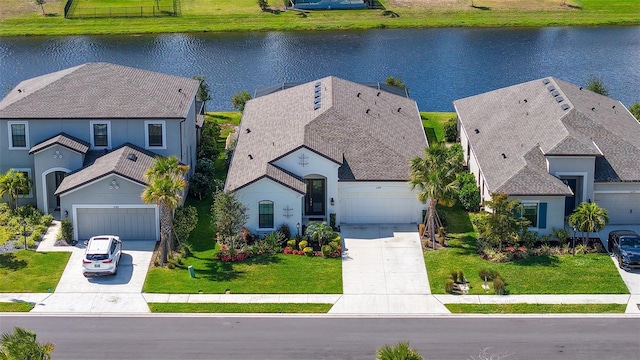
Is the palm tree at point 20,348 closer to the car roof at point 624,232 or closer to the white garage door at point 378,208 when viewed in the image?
the white garage door at point 378,208

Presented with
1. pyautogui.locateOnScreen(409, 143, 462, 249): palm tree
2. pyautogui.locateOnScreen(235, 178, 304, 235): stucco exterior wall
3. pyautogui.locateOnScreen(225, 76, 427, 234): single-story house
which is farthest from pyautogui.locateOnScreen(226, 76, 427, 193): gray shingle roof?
pyautogui.locateOnScreen(409, 143, 462, 249): palm tree

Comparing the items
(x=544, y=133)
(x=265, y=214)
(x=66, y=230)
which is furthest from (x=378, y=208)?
(x=66, y=230)

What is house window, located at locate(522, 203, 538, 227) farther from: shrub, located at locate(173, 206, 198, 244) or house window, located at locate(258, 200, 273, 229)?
shrub, located at locate(173, 206, 198, 244)

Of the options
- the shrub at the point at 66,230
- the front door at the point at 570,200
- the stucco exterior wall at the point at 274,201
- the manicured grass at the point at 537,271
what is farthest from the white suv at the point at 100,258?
the front door at the point at 570,200

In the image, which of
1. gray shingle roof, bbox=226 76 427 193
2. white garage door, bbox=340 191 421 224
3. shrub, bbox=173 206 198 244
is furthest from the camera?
white garage door, bbox=340 191 421 224

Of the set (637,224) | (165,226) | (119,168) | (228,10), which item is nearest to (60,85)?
(119,168)

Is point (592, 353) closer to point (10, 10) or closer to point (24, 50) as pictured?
point (24, 50)

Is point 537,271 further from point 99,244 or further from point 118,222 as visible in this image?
point 118,222
